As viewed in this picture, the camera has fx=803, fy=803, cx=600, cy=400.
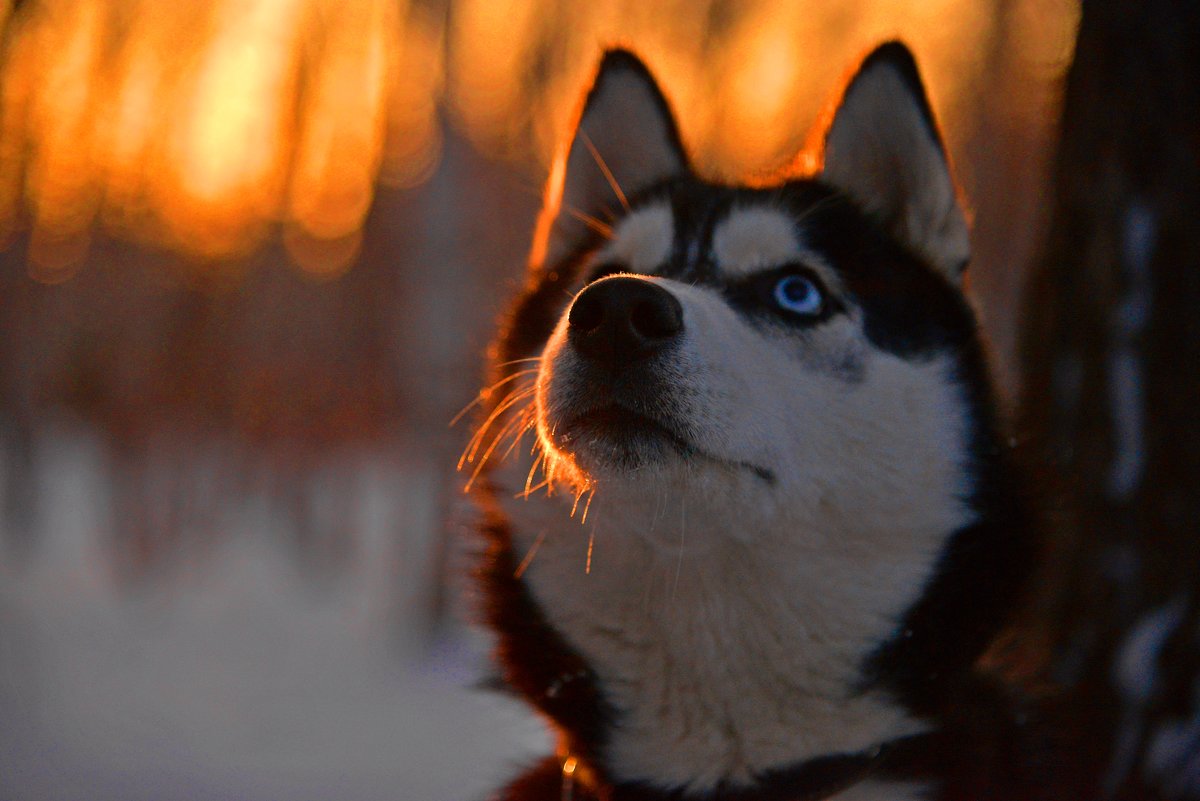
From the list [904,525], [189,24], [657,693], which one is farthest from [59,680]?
[189,24]

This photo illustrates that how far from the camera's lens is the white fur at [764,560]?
61.5 inches

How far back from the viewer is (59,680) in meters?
5.23

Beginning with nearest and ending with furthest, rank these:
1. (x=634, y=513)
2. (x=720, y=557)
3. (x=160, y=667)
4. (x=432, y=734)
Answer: (x=634, y=513) → (x=720, y=557) → (x=432, y=734) → (x=160, y=667)

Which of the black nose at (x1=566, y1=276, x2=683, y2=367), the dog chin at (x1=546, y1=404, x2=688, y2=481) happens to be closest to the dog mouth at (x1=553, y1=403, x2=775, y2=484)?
the dog chin at (x1=546, y1=404, x2=688, y2=481)

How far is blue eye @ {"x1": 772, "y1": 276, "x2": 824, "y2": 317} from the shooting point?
1853 millimetres

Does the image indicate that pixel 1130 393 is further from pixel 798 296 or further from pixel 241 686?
pixel 241 686

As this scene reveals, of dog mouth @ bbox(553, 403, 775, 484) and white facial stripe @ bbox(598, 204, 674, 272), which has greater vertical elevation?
white facial stripe @ bbox(598, 204, 674, 272)

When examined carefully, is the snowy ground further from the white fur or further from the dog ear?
the dog ear

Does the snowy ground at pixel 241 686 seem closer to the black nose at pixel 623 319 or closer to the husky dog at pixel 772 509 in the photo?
the husky dog at pixel 772 509

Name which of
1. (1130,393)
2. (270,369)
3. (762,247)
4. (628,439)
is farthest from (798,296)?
(270,369)

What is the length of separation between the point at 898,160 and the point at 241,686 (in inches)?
203

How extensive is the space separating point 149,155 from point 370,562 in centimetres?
511

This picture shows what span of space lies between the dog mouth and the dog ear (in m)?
0.90

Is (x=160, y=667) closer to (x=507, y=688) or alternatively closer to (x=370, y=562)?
(x=370, y=562)
